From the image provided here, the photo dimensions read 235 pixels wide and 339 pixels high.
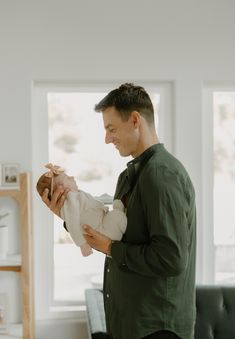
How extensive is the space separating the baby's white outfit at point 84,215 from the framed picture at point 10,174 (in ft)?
3.82

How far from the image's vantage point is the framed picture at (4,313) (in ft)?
9.62

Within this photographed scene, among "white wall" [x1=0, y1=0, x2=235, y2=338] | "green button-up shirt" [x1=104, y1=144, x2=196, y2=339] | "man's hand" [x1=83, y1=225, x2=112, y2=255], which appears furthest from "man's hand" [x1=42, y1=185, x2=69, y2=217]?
"white wall" [x1=0, y1=0, x2=235, y2=338]

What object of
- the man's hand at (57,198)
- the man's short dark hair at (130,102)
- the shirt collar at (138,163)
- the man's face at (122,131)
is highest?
the man's short dark hair at (130,102)

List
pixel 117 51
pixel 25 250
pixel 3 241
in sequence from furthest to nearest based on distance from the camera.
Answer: pixel 117 51
pixel 3 241
pixel 25 250

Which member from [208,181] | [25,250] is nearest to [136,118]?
[25,250]

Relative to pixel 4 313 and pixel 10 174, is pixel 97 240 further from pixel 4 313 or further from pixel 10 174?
pixel 4 313

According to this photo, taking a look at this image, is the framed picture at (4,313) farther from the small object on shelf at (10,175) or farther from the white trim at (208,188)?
the white trim at (208,188)

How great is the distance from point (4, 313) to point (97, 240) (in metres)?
1.57

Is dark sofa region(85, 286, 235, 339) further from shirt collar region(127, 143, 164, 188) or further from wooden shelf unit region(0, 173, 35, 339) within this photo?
shirt collar region(127, 143, 164, 188)

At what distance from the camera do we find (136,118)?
1586mm

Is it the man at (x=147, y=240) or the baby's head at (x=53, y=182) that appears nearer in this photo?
the man at (x=147, y=240)

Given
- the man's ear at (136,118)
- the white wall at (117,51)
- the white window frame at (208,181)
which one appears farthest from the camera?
the white window frame at (208,181)

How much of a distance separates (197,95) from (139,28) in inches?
20.6

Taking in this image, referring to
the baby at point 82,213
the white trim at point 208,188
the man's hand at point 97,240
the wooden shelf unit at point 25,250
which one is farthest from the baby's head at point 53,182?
the white trim at point 208,188
